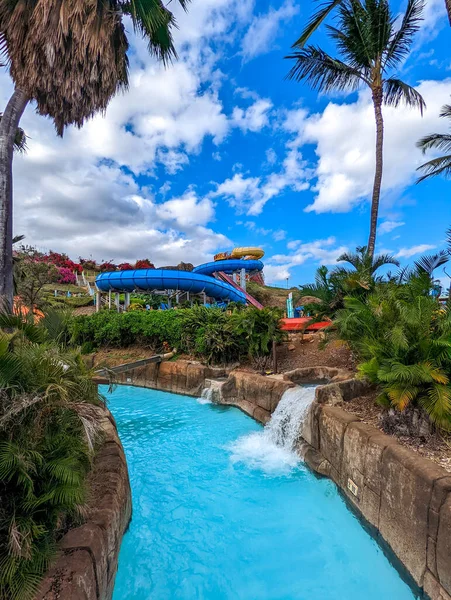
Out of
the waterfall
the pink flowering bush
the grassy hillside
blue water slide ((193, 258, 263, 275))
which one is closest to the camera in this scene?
the waterfall

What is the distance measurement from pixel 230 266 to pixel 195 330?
12737 millimetres

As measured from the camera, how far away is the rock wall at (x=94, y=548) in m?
1.84

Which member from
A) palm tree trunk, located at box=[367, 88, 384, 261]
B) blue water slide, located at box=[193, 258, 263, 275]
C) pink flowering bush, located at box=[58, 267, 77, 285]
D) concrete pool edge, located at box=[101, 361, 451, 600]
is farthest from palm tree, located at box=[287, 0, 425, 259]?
pink flowering bush, located at box=[58, 267, 77, 285]

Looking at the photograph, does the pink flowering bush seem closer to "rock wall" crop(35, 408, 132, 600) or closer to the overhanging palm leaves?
the overhanging palm leaves

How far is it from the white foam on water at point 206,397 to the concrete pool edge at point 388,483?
3857 mm

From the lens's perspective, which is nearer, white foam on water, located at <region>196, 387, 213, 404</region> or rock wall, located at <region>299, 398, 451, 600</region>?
rock wall, located at <region>299, 398, 451, 600</region>

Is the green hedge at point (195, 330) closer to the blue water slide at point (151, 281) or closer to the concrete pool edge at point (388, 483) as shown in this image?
the blue water slide at point (151, 281)

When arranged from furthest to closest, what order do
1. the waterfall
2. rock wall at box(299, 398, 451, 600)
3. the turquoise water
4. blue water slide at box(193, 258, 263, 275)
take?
1. blue water slide at box(193, 258, 263, 275)
2. the waterfall
3. the turquoise water
4. rock wall at box(299, 398, 451, 600)

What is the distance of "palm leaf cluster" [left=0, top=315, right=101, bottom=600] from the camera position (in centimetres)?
180

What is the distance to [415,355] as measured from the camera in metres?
3.74

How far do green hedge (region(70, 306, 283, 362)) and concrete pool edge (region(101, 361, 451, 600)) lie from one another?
4.47 m

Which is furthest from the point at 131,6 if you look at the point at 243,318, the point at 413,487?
the point at 413,487

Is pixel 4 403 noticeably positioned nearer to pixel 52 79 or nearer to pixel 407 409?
pixel 407 409

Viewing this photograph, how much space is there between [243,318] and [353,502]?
20.8 ft
